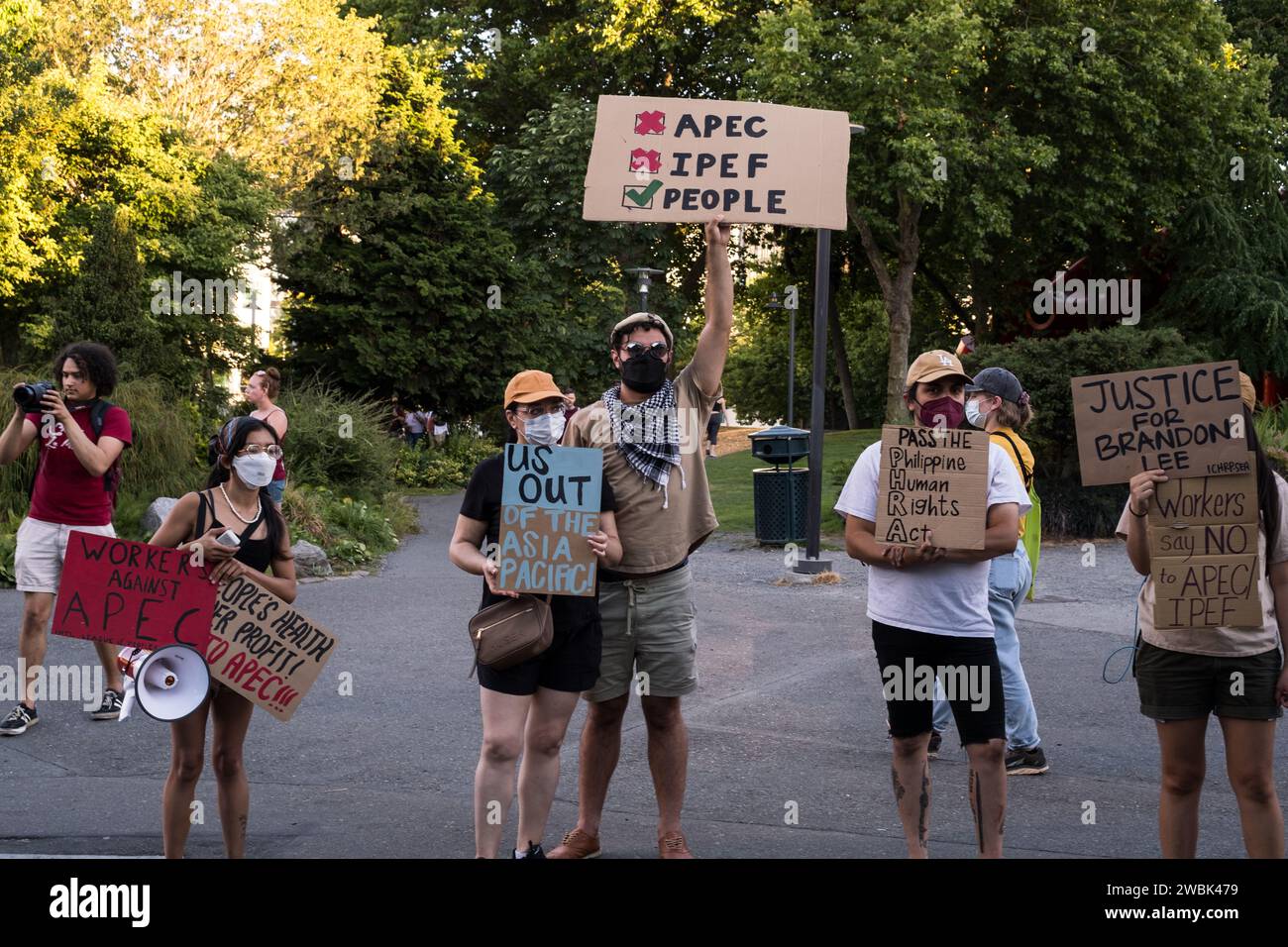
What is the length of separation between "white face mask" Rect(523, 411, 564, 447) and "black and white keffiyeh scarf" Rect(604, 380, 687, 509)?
246 millimetres

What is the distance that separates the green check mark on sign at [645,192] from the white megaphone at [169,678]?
230cm

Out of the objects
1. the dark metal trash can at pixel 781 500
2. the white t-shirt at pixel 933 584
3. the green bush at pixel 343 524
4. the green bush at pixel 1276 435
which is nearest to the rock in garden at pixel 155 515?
the green bush at pixel 343 524

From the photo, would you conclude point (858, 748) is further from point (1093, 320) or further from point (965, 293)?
point (965, 293)

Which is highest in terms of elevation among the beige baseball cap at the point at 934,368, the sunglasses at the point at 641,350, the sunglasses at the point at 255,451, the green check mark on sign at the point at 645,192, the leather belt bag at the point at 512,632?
the green check mark on sign at the point at 645,192

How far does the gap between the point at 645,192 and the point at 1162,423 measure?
6.76 ft

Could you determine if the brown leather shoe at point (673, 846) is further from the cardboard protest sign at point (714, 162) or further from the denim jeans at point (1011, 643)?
the cardboard protest sign at point (714, 162)

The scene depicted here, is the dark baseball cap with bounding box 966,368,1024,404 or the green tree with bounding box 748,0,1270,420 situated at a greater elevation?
the green tree with bounding box 748,0,1270,420

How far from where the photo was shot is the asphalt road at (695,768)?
546 centimetres

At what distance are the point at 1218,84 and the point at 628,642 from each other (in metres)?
29.0

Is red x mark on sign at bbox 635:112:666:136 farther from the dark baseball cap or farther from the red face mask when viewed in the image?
the dark baseball cap

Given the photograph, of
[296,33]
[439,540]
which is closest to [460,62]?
[296,33]

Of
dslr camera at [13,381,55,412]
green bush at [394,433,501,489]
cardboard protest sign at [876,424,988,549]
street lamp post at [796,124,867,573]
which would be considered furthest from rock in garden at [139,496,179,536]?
green bush at [394,433,501,489]

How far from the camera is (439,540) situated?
17.8 meters

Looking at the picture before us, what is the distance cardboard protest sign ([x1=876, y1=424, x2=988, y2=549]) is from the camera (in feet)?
15.3
